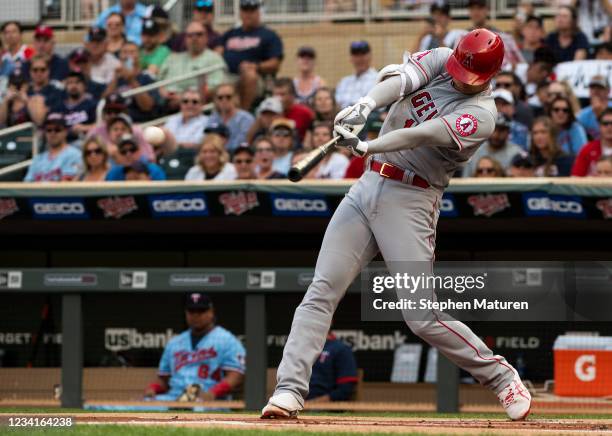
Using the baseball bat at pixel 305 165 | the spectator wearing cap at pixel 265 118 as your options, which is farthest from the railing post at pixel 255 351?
the spectator wearing cap at pixel 265 118

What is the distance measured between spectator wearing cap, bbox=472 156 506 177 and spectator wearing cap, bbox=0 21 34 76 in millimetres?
5852

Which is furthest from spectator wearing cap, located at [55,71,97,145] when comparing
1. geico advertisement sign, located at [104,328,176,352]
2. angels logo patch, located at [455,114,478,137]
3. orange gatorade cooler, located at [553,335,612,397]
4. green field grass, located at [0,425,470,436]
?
green field grass, located at [0,425,470,436]

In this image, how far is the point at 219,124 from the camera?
9727 millimetres

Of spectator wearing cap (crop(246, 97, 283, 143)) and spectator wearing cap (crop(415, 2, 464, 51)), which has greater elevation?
spectator wearing cap (crop(415, 2, 464, 51))

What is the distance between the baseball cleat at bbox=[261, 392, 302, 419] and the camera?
472 cm

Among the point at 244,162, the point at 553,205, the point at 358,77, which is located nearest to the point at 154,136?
the point at 244,162

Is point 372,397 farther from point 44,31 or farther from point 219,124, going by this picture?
point 44,31

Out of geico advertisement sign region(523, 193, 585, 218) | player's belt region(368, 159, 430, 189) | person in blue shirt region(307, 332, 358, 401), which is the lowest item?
person in blue shirt region(307, 332, 358, 401)

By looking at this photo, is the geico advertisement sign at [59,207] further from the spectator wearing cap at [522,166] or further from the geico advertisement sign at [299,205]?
the spectator wearing cap at [522,166]

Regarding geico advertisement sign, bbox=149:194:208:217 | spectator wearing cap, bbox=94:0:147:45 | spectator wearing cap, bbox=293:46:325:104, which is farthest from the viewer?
spectator wearing cap, bbox=94:0:147:45

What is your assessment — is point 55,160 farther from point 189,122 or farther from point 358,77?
point 358,77

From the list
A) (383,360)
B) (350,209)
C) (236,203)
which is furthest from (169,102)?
(350,209)

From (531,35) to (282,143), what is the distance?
285cm

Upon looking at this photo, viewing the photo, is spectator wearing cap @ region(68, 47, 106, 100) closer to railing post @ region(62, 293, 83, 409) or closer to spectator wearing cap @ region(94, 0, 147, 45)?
spectator wearing cap @ region(94, 0, 147, 45)
